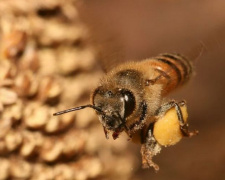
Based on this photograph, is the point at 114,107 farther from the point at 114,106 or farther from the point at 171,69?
the point at 171,69

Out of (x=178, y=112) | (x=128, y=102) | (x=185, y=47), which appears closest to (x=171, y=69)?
(x=178, y=112)

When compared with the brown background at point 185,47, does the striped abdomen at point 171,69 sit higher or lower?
lower

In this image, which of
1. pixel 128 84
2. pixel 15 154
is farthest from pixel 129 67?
pixel 15 154

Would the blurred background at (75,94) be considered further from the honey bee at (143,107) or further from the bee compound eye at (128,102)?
the bee compound eye at (128,102)

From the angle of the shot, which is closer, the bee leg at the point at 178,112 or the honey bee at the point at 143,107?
the honey bee at the point at 143,107

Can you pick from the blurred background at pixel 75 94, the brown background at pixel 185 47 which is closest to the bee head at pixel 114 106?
the blurred background at pixel 75 94

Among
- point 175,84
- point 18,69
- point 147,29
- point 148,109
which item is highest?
point 147,29

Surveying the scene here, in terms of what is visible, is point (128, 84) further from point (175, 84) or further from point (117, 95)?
point (175, 84)
